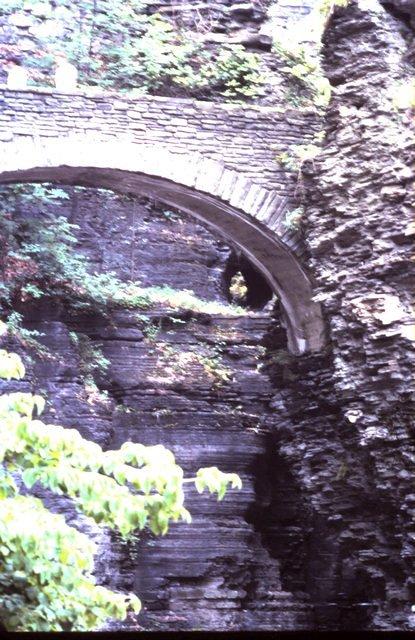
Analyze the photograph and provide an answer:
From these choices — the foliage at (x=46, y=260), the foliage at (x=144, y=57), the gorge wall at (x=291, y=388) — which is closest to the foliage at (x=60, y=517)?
the gorge wall at (x=291, y=388)

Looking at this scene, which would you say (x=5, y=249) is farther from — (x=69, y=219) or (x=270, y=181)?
(x=270, y=181)

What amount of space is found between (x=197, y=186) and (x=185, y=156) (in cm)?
23

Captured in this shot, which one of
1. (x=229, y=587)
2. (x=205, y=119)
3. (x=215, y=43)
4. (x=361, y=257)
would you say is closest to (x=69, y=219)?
(x=205, y=119)

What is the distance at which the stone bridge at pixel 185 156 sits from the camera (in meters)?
6.57

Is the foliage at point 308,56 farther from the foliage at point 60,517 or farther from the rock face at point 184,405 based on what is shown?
the foliage at point 60,517

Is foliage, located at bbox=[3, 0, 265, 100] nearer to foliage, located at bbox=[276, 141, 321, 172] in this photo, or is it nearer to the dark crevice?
foliage, located at bbox=[276, 141, 321, 172]

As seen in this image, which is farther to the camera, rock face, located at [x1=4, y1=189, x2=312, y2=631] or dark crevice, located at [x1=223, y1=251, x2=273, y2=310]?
dark crevice, located at [x1=223, y1=251, x2=273, y2=310]

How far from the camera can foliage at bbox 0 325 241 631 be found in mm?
3117

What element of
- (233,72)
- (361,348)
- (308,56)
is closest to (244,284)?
(361,348)

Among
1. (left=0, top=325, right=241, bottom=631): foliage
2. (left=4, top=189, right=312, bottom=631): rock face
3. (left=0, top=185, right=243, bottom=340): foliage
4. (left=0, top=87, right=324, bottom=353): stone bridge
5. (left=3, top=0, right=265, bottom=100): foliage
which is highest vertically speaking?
(left=3, top=0, right=265, bottom=100): foliage

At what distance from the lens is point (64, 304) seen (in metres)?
6.80

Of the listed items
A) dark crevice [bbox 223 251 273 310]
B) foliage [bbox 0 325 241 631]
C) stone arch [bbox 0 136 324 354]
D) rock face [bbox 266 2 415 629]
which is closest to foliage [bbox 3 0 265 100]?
stone arch [bbox 0 136 324 354]

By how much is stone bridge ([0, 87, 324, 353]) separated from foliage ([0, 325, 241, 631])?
3604mm

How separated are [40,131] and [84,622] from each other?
4.06m
